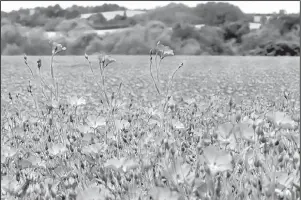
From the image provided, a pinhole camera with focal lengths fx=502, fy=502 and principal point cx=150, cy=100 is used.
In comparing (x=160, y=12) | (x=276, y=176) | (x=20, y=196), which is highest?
(x=160, y=12)

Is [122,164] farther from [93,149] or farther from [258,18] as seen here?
[258,18]

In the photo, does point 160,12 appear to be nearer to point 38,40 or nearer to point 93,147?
point 38,40

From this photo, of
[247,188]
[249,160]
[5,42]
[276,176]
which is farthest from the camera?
[5,42]

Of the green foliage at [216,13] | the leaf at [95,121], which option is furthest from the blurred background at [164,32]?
the leaf at [95,121]

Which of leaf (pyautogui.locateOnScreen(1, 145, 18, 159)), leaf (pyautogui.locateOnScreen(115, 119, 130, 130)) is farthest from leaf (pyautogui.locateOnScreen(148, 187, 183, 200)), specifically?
leaf (pyautogui.locateOnScreen(1, 145, 18, 159))

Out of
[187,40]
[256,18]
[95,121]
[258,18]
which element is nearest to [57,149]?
[95,121]

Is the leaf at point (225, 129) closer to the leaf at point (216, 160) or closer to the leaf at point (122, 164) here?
the leaf at point (216, 160)

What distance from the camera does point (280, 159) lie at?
1.69 metres

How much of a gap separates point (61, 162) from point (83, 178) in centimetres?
27

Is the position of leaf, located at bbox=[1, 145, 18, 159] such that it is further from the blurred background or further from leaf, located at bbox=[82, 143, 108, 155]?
the blurred background

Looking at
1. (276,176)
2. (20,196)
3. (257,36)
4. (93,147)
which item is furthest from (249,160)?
(257,36)

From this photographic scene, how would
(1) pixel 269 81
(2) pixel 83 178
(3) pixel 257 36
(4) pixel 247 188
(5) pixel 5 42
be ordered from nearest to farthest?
(4) pixel 247 188 < (2) pixel 83 178 < (1) pixel 269 81 < (3) pixel 257 36 < (5) pixel 5 42

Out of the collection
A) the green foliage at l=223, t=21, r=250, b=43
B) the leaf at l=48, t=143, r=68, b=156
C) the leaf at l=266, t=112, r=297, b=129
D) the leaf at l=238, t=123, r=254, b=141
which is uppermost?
the green foliage at l=223, t=21, r=250, b=43

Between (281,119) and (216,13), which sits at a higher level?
(216,13)
